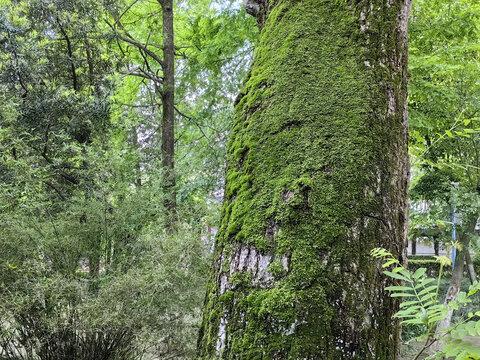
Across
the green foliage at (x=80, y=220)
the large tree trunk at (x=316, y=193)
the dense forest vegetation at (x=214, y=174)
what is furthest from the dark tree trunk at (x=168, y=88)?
the large tree trunk at (x=316, y=193)

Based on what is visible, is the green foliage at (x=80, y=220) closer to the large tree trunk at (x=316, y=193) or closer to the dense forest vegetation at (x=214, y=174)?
the dense forest vegetation at (x=214, y=174)

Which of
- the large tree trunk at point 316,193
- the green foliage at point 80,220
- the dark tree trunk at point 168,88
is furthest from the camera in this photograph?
the dark tree trunk at point 168,88

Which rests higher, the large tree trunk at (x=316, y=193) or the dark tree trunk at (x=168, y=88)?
the dark tree trunk at (x=168, y=88)

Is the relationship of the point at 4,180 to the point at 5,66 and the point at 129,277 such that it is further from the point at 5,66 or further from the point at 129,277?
the point at 129,277

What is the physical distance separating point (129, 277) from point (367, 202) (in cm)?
320

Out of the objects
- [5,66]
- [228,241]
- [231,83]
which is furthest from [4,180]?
[228,241]

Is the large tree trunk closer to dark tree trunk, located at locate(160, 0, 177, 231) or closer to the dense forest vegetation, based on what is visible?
the dense forest vegetation

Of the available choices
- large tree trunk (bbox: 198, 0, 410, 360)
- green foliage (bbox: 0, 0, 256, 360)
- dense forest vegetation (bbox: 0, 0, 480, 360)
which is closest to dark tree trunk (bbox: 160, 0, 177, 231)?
dense forest vegetation (bbox: 0, 0, 480, 360)

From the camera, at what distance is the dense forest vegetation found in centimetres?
110

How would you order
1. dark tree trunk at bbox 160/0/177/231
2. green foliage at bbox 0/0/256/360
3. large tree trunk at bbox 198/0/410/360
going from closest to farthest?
large tree trunk at bbox 198/0/410/360
green foliage at bbox 0/0/256/360
dark tree trunk at bbox 160/0/177/231

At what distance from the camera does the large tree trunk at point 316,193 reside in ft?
3.33

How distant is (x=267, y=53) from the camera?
4.93 feet

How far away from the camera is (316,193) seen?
3.70 ft

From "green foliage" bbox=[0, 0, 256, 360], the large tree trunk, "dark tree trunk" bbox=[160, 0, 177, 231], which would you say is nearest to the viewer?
the large tree trunk
